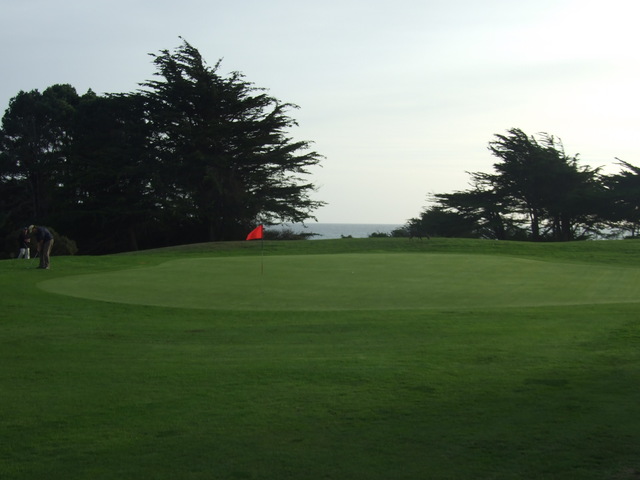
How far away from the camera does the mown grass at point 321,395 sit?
4.61m

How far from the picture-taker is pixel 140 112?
4947cm

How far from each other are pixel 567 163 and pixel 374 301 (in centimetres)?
4707

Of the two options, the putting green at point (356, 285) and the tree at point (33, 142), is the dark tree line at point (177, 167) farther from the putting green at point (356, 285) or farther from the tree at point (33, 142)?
the putting green at point (356, 285)

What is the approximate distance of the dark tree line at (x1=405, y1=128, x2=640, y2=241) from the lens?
54.2 m

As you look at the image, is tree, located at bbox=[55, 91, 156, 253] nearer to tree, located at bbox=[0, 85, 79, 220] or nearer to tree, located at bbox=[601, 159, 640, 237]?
tree, located at bbox=[0, 85, 79, 220]

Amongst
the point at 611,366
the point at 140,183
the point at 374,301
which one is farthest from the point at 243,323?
the point at 140,183

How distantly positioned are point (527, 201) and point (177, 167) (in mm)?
26996

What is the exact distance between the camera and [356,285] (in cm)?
1498

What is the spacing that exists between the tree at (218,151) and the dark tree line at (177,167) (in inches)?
Result: 2.7

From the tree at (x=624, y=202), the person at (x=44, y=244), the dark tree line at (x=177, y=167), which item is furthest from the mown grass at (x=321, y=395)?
the tree at (x=624, y=202)

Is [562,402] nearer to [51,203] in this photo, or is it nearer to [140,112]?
[140,112]

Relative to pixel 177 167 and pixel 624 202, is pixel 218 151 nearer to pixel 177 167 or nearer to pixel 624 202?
pixel 177 167

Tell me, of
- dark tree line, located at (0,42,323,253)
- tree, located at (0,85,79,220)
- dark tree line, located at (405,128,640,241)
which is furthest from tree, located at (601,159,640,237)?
tree, located at (0,85,79,220)

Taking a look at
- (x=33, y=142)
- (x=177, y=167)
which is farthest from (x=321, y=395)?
(x=33, y=142)
